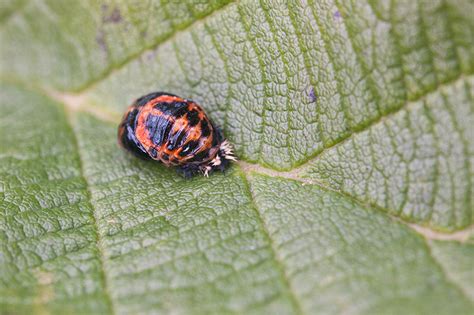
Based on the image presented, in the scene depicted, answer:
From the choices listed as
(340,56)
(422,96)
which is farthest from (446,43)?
(340,56)

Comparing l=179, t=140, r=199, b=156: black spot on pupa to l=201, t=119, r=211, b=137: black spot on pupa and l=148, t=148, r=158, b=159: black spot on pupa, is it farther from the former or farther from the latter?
l=148, t=148, r=158, b=159: black spot on pupa

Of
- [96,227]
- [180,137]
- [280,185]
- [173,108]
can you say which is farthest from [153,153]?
[280,185]

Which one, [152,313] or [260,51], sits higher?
[260,51]

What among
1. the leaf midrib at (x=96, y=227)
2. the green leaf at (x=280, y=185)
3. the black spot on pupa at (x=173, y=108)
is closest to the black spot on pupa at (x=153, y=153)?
the green leaf at (x=280, y=185)

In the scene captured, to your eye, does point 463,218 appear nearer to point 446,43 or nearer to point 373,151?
point 373,151

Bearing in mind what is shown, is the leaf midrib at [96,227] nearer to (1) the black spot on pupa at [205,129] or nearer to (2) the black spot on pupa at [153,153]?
(2) the black spot on pupa at [153,153]

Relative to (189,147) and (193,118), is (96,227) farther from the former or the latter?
(193,118)
